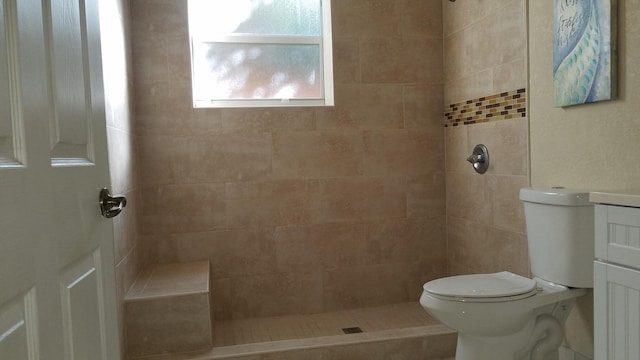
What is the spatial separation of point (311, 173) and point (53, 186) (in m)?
2.19

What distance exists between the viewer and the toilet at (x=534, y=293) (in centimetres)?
185

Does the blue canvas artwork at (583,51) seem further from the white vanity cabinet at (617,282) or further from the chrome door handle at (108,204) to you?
the chrome door handle at (108,204)

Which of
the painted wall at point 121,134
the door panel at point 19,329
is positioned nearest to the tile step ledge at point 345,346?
the painted wall at point 121,134

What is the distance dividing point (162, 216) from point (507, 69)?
6.79ft

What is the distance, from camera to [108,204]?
1162 mm

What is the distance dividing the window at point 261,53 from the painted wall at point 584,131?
1.25m

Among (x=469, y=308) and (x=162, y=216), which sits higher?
(x=162, y=216)

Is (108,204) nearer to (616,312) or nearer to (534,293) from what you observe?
(616,312)

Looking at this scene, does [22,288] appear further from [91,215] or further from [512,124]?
[512,124]

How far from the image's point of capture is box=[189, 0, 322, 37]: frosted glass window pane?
9.82ft

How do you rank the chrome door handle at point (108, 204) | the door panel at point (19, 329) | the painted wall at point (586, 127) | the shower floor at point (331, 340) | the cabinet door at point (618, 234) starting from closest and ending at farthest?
the door panel at point (19, 329) → the chrome door handle at point (108, 204) → the cabinet door at point (618, 234) → the painted wall at point (586, 127) → the shower floor at point (331, 340)

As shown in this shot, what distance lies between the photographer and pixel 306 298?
3041mm

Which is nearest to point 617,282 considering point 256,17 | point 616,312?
point 616,312

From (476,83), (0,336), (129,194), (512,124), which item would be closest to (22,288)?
(0,336)
